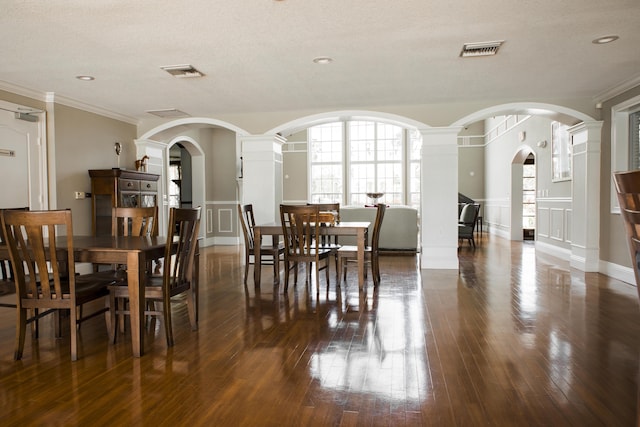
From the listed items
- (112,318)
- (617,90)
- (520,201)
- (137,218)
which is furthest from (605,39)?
(520,201)

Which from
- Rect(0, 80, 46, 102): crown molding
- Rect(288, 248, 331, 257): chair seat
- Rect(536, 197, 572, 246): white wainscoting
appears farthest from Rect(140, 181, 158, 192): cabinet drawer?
Rect(536, 197, 572, 246): white wainscoting

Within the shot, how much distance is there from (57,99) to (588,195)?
7.21m

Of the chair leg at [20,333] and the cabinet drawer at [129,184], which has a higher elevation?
the cabinet drawer at [129,184]

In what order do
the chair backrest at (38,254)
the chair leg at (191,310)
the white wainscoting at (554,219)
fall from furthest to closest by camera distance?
the white wainscoting at (554,219) → the chair leg at (191,310) → the chair backrest at (38,254)

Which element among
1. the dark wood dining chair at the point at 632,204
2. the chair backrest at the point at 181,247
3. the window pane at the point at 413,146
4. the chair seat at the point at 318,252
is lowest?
the chair seat at the point at 318,252

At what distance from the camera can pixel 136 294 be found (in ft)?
9.18

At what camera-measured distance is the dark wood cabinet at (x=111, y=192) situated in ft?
20.2

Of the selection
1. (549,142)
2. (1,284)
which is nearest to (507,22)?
(1,284)

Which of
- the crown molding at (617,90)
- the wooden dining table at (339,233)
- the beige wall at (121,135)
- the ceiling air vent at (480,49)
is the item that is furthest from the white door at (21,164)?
the crown molding at (617,90)

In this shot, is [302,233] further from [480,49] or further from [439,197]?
[439,197]

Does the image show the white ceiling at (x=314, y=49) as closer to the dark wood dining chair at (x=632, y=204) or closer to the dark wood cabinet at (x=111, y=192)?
the dark wood cabinet at (x=111, y=192)

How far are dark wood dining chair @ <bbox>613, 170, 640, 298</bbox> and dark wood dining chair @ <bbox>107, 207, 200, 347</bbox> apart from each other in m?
2.33

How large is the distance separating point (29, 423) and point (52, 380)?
51cm

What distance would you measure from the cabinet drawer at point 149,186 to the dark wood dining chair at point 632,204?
21.1 feet
